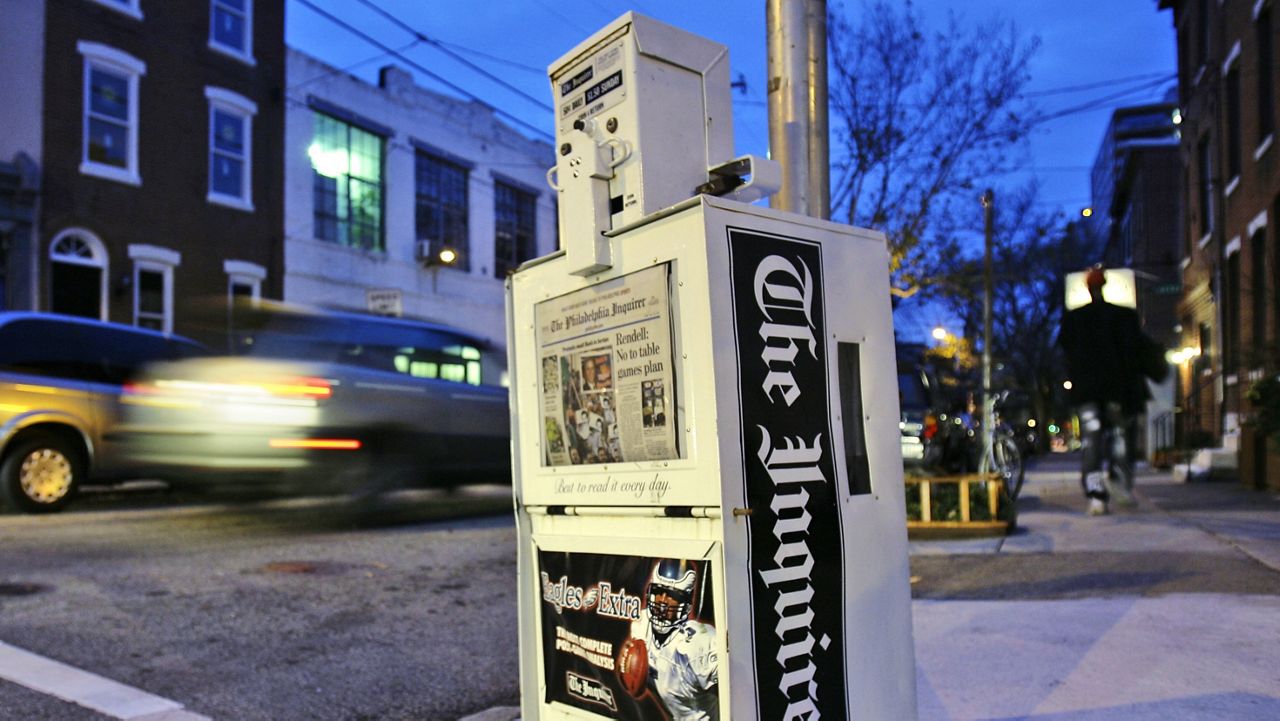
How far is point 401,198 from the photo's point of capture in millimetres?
22844

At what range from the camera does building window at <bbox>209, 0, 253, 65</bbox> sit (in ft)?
61.5

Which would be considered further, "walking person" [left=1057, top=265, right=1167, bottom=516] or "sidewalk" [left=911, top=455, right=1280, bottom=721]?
"walking person" [left=1057, top=265, right=1167, bottom=516]

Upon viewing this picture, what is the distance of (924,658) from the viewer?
431 centimetres

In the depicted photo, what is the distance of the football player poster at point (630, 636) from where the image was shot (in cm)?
251

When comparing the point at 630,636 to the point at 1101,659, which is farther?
the point at 1101,659

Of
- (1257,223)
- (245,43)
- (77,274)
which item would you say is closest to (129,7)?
(245,43)

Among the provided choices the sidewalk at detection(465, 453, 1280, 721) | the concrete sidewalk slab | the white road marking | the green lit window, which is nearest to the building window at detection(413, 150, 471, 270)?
the green lit window

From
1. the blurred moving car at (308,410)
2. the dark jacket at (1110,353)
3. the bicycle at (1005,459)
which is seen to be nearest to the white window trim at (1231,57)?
the bicycle at (1005,459)

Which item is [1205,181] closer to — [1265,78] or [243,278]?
[1265,78]

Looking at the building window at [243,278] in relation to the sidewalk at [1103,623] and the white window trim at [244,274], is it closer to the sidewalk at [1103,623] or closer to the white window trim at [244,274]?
the white window trim at [244,274]

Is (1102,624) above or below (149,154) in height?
below

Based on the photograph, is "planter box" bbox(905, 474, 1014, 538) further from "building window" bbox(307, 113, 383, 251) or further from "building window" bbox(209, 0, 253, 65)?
"building window" bbox(209, 0, 253, 65)

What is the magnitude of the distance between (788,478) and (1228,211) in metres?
17.3

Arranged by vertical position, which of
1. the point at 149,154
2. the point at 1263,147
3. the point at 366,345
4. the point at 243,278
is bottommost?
the point at 366,345
